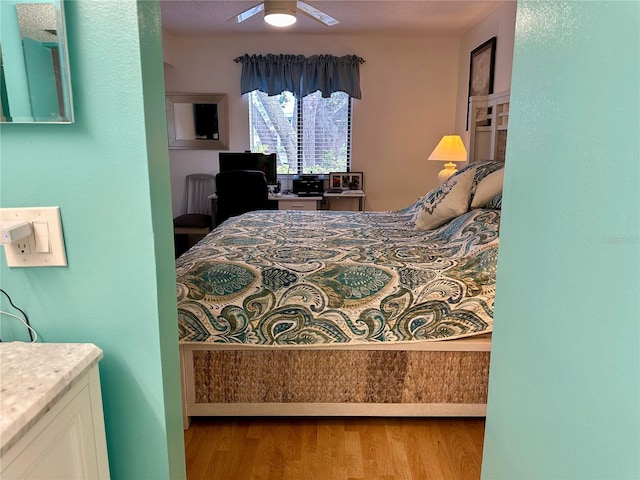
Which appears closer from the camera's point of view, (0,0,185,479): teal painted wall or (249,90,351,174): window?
(0,0,185,479): teal painted wall

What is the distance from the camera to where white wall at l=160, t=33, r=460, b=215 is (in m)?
5.01

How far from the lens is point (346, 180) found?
5.21 meters

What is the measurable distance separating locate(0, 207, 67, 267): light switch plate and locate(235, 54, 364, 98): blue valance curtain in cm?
440

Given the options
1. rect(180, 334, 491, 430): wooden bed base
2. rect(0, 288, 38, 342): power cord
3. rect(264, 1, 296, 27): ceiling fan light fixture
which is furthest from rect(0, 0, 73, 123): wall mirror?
rect(264, 1, 296, 27): ceiling fan light fixture

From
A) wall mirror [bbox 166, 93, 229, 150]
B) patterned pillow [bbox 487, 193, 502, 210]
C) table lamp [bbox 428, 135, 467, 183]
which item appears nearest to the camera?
patterned pillow [bbox 487, 193, 502, 210]

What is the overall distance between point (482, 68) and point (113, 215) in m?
4.13

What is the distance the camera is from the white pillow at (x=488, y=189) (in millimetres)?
2492

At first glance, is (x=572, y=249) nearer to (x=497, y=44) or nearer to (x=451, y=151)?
(x=451, y=151)

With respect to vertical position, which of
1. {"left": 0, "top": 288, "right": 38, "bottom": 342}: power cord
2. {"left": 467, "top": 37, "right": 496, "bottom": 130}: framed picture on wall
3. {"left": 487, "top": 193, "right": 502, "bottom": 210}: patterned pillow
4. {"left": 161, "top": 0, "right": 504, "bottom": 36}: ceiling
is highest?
{"left": 161, "top": 0, "right": 504, "bottom": 36}: ceiling

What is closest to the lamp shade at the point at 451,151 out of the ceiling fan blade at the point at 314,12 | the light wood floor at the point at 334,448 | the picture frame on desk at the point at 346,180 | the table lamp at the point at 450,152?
the table lamp at the point at 450,152

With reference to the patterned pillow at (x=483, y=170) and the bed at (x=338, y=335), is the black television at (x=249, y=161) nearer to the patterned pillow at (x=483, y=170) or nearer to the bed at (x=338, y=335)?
the patterned pillow at (x=483, y=170)

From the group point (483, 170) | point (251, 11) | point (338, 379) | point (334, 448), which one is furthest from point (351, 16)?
point (334, 448)

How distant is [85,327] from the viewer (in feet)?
3.08

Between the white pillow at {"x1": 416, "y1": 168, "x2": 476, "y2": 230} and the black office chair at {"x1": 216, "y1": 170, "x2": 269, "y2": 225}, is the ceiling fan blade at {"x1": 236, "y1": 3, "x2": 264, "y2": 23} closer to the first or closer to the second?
the black office chair at {"x1": 216, "y1": 170, "x2": 269, "y2": 225}
